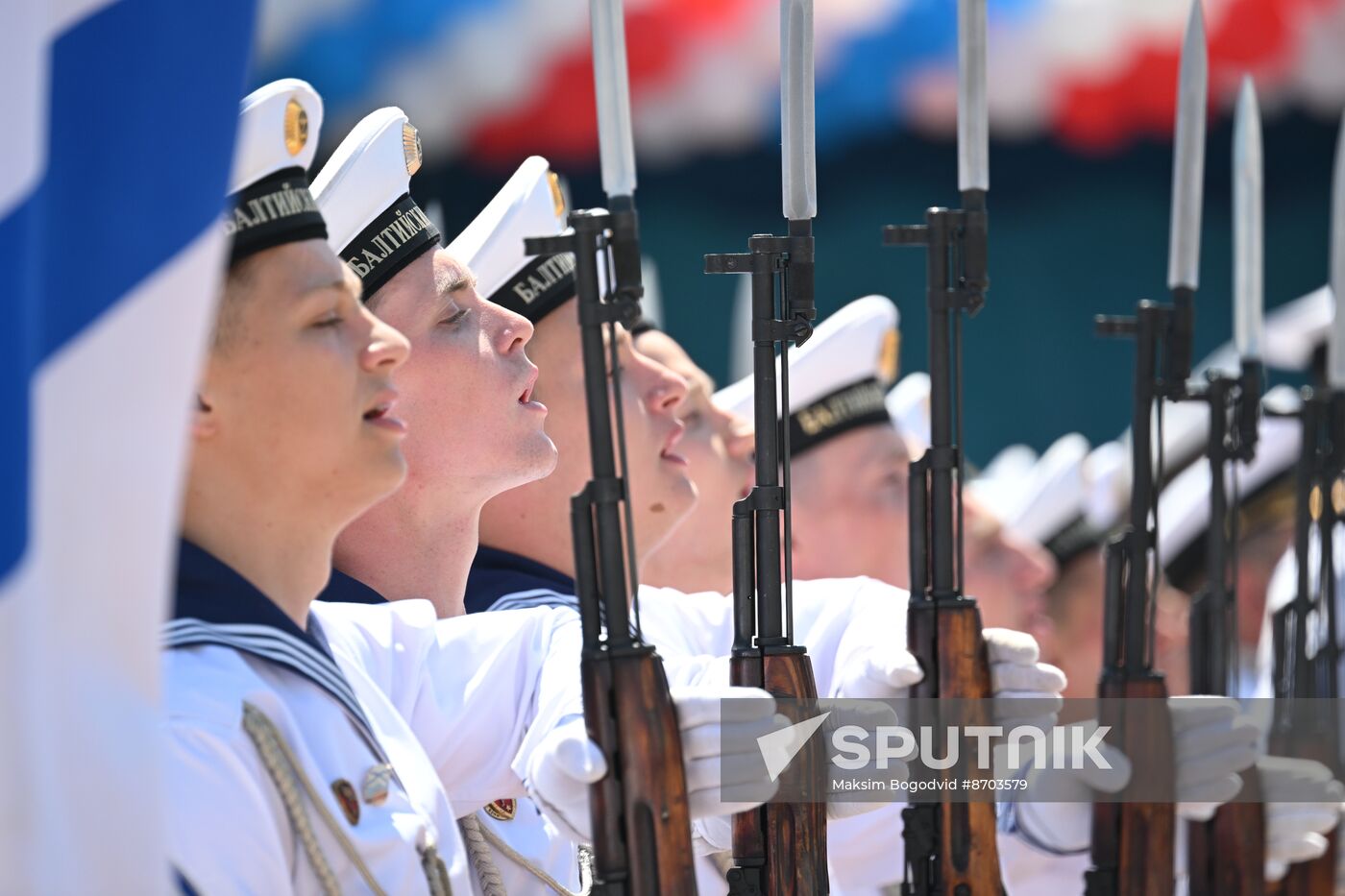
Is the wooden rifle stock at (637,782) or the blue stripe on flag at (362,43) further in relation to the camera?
the blue stripe on flag at (362,43)

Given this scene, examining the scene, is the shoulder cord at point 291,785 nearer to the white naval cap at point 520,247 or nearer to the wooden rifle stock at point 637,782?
the wooden rifle stock at point 637,782

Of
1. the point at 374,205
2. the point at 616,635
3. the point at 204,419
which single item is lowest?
the point at 616,635

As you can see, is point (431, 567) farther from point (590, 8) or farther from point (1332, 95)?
point (1332, 95)

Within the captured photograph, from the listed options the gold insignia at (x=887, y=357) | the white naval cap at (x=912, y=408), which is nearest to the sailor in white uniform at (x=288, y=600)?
the gold insignia at (x=887, y=357)

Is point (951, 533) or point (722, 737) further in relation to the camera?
point (951, 533)

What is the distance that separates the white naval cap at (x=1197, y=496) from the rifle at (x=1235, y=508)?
2384mm

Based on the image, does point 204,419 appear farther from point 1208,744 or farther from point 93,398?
point 1208,744

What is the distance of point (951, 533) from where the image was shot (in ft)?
8.87

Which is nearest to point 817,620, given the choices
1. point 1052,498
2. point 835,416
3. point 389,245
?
point 389,245

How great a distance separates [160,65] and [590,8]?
32.6 inches

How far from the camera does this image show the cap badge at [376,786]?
198 cm

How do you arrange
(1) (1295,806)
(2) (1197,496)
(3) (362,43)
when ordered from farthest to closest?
(3) (362,43) < (2) (1197,496) < (1) (1295,806)

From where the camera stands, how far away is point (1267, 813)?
10.8 feet

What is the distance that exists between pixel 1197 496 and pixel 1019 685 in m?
3.58
